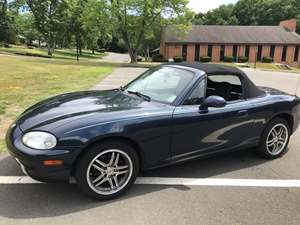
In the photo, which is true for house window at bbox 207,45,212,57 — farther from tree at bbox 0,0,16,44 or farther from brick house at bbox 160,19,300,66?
tree at bbox 0,0,16,44

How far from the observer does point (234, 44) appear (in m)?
56.5

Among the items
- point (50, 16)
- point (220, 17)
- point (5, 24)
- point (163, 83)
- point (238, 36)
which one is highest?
point (220, 17)

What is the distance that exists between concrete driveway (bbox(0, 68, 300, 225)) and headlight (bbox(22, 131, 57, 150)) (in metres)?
0.64

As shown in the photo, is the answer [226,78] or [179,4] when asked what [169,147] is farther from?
[179,4]

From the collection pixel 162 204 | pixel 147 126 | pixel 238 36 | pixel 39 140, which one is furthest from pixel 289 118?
pixel 238 36

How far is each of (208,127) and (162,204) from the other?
120cm

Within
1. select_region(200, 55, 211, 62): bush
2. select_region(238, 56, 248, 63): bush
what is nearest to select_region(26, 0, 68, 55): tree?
select_region(200, 55, 211, 62): bush

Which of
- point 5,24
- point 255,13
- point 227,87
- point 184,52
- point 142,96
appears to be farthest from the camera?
point 255,13

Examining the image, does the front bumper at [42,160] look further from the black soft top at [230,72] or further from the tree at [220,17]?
the tree at [220,17]

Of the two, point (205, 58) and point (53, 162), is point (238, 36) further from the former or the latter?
point (53, 162)

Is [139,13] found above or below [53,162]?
above

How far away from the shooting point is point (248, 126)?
464 cm

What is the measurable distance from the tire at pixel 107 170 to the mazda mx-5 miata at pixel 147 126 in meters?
0.01

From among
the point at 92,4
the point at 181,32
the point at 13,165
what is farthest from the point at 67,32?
the point at 13,165
